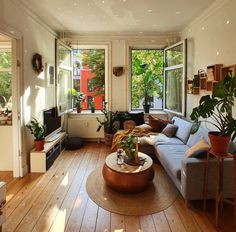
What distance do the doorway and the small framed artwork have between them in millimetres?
782

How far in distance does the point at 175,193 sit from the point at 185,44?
3.06 meters

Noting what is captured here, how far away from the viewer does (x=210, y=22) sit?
4078mm

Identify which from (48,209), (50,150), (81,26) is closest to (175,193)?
(48,209)

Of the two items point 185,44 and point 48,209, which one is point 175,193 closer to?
point 48,209

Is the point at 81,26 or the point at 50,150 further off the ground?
the point at 81,26

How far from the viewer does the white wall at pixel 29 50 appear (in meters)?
3.39

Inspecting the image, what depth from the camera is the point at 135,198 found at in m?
3.21

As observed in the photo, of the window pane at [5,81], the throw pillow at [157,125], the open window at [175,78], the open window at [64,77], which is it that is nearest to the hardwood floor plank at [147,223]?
the throw pillow at [157,125]

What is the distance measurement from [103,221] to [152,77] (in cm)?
444

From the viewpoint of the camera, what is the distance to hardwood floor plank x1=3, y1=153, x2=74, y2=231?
263 cm

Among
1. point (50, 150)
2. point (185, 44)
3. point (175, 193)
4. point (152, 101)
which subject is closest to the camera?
point (175, 193)

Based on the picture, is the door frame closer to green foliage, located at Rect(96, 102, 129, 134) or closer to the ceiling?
the ceiling

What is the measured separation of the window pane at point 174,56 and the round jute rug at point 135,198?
280 cm

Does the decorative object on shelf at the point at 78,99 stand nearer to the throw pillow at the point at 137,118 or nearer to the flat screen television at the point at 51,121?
the flat screen television at the point at 51,121
